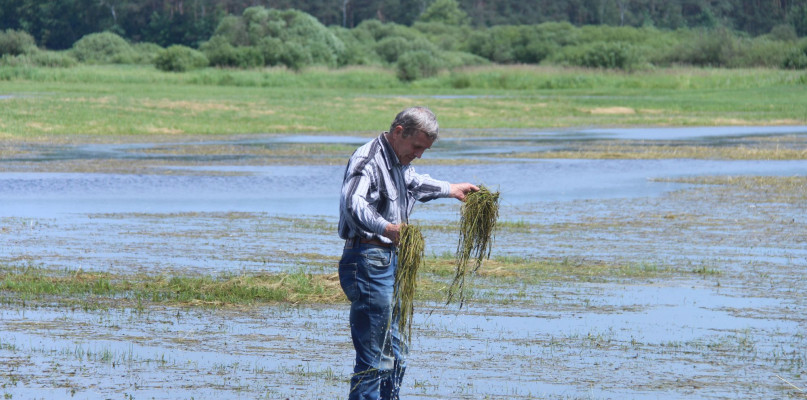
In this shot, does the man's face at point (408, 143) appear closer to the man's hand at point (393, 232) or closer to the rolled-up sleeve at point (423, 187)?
the rolled-up sleeve at point (423, 187)

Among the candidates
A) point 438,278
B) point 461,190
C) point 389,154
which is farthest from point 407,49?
point 389,154

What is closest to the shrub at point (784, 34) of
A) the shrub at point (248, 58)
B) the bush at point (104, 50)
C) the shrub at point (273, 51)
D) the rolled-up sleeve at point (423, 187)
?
the shrub at point (273, 51)

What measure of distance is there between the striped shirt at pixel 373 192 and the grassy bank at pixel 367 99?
30.6 m

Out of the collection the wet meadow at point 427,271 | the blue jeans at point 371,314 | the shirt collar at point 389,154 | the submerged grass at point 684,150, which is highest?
the shirt collar at point 389,154

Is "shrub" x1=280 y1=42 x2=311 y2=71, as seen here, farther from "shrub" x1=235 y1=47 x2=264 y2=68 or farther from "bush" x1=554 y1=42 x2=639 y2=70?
"bush" x1=554 y1=42 x2=639 y2=70

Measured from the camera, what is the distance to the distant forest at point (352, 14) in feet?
399

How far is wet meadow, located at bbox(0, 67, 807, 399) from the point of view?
8.38 meters

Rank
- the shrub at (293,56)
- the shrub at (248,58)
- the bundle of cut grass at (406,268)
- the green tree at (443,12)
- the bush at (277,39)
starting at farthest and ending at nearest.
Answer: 1. the green tree at (443,12)
2. the bush at (277,39)
3. the shrub at (293,56)
4. the shrub at (248,58)
5. the bundle of cut grass at (406,268)

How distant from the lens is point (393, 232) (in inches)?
244

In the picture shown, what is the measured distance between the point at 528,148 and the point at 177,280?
23.1 metres

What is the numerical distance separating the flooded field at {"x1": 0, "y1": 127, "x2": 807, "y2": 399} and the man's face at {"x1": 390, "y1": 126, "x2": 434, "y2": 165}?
2003 millimetres

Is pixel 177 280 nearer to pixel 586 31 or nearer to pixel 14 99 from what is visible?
pixel 14 99

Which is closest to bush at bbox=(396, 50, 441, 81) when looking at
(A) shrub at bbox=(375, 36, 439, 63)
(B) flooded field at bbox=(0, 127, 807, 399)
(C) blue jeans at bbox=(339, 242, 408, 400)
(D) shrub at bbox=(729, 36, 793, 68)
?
(A) shrub at bbox=(375, 36, 439, 63)

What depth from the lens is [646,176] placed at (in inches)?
1037
